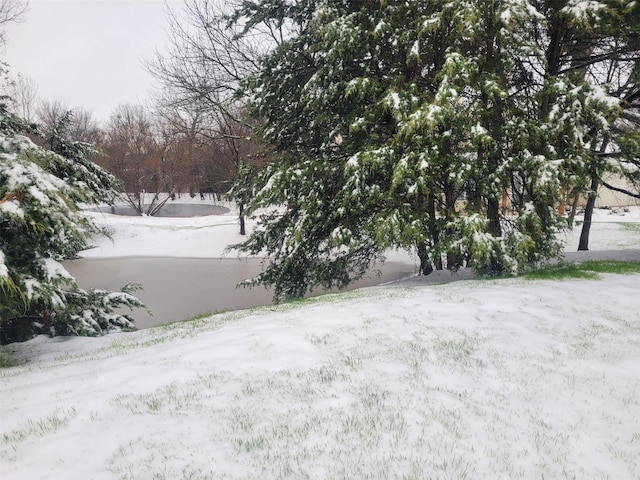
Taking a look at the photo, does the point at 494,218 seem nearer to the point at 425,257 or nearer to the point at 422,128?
the point at 425,257

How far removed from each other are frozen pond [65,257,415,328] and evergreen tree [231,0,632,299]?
453cm

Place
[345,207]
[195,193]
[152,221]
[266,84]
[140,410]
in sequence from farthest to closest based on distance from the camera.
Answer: [195,193] < [152,221] < [266,84] < [345,207] < [140,410]

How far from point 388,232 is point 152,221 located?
23165 millimetres

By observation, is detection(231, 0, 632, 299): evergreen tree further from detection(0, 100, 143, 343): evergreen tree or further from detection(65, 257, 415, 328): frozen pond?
detection(65, 257, 415, 328): frozen pond

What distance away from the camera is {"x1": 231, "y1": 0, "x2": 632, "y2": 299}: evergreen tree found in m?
7.56

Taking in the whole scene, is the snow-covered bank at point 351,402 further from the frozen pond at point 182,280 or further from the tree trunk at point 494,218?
the frozen pond at point 182,280

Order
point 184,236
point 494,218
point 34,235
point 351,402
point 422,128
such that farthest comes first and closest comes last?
point 184,236
point 494,218
point 422,128
point 34,235
point 351,402

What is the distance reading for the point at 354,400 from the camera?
310 cm

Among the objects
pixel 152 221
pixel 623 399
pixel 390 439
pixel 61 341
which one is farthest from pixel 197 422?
pixel 152 221

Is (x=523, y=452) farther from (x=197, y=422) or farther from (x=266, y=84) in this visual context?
(x=266, y=84)

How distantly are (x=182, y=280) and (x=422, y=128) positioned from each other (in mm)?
12937

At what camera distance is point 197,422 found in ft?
9.30

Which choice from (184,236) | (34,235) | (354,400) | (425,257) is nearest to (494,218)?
(425,257)

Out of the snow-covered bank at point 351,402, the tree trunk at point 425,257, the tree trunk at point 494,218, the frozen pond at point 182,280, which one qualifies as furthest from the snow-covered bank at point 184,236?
the snow-covered bank at point 351,402
